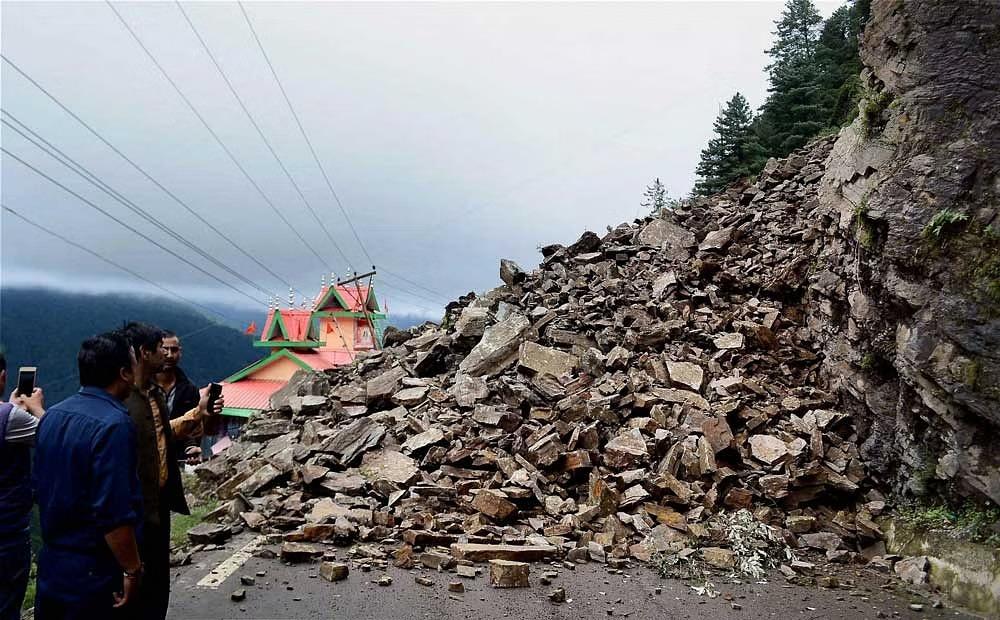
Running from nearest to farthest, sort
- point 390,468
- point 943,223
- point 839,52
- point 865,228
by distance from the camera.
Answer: point 943,223, point 865,228, point 390,468, point 839,52

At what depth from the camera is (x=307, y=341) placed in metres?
22.9

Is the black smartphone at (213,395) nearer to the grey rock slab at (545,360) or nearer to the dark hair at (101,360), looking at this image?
the dark hair at (101,360)

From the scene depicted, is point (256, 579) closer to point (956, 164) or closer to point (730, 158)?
point (956, 164)

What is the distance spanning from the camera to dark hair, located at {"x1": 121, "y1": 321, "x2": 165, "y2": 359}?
10.6 ft

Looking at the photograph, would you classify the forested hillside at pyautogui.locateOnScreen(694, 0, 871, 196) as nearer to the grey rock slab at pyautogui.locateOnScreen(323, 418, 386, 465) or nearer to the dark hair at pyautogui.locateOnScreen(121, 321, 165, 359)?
the grey rock slab at pyautogui.locateOnScreen(323, 418, 386, 465)

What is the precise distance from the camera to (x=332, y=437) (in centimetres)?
938

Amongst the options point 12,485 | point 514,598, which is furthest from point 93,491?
point 514,598

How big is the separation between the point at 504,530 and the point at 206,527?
11.7 feet

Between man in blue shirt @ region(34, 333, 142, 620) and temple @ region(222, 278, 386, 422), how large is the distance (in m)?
17.3

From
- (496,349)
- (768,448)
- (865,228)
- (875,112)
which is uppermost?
(875,112)

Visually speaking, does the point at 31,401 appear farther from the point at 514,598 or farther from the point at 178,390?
the point at 514,598

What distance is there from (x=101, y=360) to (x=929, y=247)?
826cm

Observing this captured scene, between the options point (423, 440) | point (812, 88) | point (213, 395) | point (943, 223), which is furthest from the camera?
point (812, 88)

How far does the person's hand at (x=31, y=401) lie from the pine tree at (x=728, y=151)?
78.1ft
